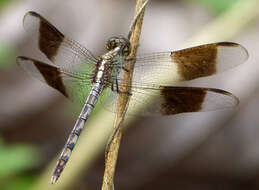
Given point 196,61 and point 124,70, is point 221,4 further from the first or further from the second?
point 124,70

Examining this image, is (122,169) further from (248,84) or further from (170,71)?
(170,71)

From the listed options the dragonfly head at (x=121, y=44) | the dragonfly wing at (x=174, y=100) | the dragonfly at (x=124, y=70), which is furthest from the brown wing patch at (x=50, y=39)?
the dragonfly wing at (x=174, y=100)

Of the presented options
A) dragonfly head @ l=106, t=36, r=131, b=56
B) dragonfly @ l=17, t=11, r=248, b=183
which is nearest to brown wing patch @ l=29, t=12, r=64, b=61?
dragonfly @ l=17, t=11, r=248, b=183

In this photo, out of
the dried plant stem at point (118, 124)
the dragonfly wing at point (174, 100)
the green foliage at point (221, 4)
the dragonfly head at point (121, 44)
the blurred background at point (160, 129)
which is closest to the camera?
the dried plant stem at point (118, 124)

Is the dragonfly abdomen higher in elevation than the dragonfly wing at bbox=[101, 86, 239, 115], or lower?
lower

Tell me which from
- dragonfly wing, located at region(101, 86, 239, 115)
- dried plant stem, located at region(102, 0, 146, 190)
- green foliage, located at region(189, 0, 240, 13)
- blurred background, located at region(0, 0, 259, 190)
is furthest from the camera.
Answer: blurred background, located at region(0, 0, 259, 190)

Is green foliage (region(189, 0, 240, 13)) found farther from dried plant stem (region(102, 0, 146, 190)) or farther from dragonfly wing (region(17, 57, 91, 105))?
dried plant stem (region(102, 0, 146, 190))

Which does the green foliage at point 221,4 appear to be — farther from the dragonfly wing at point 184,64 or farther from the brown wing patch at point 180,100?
the brown wing patch at point 180,100
